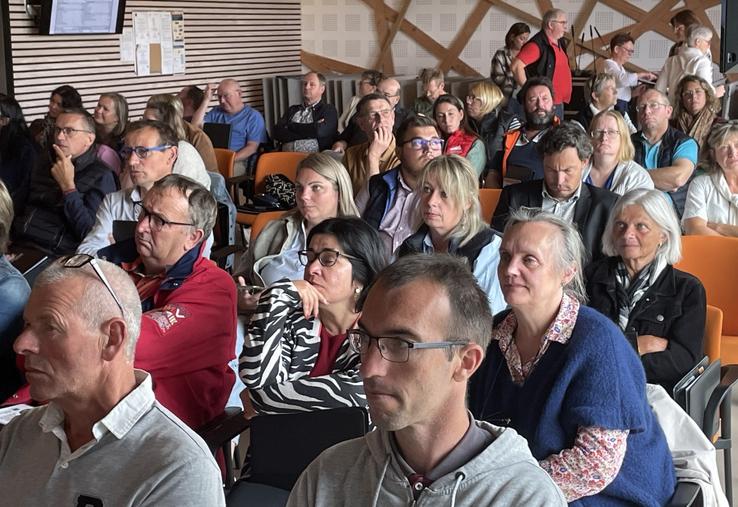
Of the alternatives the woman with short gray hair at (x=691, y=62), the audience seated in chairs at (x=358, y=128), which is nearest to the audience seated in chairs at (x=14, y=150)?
the audience seated in chairs at (x=358, y=128)

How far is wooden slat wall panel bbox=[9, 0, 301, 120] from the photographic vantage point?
8.91 meters

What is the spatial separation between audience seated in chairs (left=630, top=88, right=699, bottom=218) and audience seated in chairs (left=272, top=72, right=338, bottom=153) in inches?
139

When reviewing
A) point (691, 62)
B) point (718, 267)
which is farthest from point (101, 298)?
point (691, 62)

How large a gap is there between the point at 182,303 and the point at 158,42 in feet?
26.2

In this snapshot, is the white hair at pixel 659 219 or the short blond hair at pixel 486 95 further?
the short blond hair at pixel 486 95

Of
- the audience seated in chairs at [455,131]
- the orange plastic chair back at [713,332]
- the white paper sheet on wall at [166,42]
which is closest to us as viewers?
the orange plastic chair back at [713,332]

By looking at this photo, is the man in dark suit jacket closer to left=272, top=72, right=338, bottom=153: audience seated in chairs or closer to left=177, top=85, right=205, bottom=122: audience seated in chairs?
left=272, top=72, right=338, bottom=153: audience seated in chairs

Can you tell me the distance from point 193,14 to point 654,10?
573 centimetres

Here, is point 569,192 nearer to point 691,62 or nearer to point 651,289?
point 651,289

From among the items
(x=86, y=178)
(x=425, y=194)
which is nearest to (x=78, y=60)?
(x=86, y=178)

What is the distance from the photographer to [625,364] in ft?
8.18

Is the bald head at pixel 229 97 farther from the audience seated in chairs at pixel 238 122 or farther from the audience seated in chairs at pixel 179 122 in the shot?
the audience seated in chairs at pixel 179 122

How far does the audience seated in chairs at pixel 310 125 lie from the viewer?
927 centimetres

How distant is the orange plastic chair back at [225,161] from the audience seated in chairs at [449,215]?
11.5 feet
